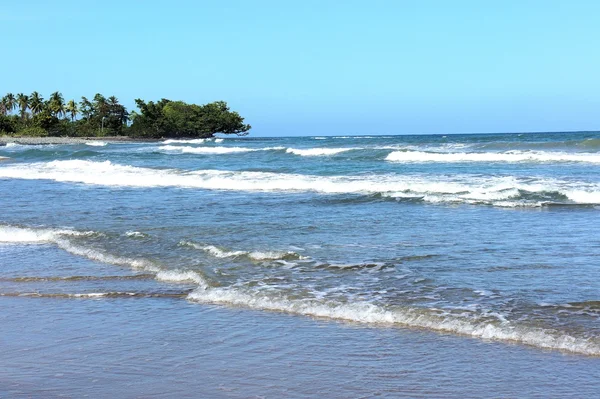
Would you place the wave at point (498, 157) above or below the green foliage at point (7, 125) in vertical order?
below

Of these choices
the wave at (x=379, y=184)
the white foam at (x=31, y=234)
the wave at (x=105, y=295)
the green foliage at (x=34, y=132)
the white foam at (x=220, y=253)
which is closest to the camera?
the wave at (x=105, y=295)

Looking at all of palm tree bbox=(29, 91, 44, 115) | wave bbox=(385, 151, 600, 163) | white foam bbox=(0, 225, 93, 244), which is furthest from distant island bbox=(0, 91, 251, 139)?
white foam bbox=(0, 225, 93, 244)

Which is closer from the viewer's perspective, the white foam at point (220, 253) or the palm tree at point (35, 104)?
the white foam at point (220, 253)

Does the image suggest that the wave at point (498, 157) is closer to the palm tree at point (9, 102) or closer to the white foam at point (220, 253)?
the white foam at point (220, 253)

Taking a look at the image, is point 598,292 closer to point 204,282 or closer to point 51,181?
point 204,282

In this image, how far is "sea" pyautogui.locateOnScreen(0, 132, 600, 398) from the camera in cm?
458

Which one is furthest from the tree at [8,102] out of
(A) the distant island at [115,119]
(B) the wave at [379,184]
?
(B) the wave at [379,184]

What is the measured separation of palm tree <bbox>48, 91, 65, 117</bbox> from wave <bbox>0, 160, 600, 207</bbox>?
252 feet

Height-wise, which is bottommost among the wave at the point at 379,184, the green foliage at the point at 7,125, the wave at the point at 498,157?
the wave at the point at 379,184

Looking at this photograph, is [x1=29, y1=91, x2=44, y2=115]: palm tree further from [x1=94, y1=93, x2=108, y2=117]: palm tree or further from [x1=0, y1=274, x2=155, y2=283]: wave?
[x1=0, y1=274, x2=155, y2=283]: wave

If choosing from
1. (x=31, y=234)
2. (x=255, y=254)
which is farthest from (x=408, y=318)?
(x=31, y=234)

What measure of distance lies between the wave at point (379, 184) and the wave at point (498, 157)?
9.18 metres

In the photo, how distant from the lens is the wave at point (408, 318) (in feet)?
17.1

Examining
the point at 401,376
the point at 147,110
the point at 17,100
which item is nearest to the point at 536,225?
the point at 401,376
